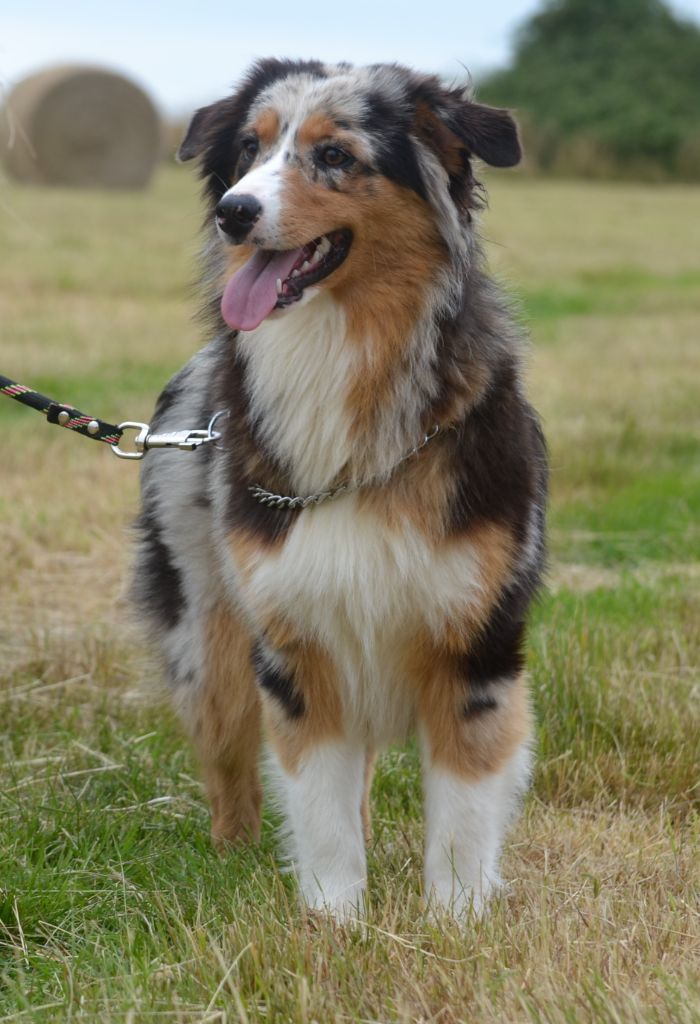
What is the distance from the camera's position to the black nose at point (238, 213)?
3.00 meters

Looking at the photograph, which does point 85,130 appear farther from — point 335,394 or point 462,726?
point 462,726

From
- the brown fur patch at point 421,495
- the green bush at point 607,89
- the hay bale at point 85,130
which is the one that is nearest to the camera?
the brown fur patch at point 421,495

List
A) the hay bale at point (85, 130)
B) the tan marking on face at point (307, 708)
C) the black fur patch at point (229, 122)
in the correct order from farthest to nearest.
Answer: the hay bale at point (85, 130) → the black fur patch at point (229, 122) → the tan marking on face at point (307, 708)

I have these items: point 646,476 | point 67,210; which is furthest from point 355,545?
point 67,210

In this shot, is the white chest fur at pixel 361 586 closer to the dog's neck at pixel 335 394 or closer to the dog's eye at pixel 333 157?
the dog's neck at pixel 335 394

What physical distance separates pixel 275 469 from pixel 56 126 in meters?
21.2

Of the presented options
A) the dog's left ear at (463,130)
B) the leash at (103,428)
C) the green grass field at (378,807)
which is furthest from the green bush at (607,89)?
the dog's left ear at (463,130)

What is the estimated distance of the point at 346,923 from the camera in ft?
9.85

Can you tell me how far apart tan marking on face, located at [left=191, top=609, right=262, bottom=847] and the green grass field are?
3.9 inches

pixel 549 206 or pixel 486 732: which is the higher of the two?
pixel 486 732

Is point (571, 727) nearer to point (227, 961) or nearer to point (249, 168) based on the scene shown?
point (227, 961)

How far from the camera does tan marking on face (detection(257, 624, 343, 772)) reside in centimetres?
323

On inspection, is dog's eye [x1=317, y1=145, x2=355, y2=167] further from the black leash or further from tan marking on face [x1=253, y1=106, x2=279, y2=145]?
the black leash

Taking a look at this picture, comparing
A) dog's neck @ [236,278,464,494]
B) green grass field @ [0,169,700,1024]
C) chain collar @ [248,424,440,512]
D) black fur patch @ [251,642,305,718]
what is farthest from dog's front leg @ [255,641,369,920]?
dog's neck @ [236,278,464,494]
